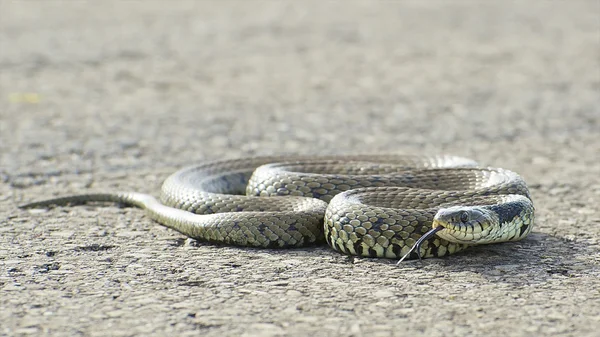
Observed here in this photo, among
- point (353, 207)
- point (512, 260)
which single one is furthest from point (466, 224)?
point (353, 207)

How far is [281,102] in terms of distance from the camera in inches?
426

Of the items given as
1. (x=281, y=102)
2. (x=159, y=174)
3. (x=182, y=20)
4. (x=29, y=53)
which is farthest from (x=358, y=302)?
(x=182, y=20)

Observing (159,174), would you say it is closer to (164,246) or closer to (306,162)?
(306,162)

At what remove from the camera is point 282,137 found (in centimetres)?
901

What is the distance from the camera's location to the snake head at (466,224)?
473 cm

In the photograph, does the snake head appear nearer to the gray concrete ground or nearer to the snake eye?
the snake eye

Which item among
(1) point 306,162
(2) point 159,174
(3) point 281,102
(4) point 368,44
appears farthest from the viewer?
(4) point 368,44

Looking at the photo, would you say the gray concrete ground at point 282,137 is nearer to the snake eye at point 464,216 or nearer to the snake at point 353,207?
the snake at point 353,207

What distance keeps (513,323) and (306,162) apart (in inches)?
111

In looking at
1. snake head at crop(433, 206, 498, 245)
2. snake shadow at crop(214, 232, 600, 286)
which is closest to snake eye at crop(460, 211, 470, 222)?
snake head at crop(433, 206, 498, 245)

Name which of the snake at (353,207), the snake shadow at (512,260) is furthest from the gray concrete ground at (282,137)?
the snake at (353,207)

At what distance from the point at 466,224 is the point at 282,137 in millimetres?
4405

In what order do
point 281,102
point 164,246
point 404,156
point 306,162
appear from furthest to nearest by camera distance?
point 281,102, point 404,156, point 306,162, point 164,246

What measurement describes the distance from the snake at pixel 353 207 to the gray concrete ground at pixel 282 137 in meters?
0.12
